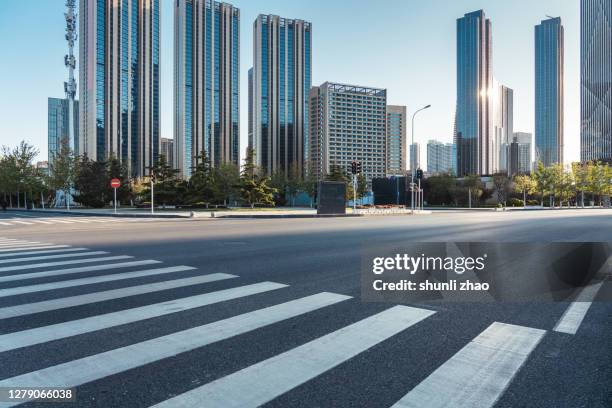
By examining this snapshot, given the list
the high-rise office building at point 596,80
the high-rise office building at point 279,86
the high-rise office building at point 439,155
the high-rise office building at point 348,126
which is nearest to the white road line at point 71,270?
the high-rise office building at point 279,86

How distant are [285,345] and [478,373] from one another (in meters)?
1.61

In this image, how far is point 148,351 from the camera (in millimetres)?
3436

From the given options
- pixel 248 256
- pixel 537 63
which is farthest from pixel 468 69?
pixel 248 256

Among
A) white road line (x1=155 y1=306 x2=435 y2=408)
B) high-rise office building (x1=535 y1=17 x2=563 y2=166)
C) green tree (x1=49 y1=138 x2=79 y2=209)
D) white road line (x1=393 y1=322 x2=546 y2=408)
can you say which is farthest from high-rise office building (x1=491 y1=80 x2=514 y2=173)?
white road line (x1=155 y1=306 x2=435 y2=408)

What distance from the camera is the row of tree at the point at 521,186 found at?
2435 inches

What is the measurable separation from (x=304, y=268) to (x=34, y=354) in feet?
15.4

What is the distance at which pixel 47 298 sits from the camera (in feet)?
17.2

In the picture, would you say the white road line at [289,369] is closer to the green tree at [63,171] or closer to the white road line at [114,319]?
the white road line at [114,319]

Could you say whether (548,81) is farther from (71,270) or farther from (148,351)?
(148,351)

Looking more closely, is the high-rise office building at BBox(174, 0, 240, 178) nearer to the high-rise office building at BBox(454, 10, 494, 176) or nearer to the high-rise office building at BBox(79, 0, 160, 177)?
the high-rise office building at BBox(79, 0, 160, 177)

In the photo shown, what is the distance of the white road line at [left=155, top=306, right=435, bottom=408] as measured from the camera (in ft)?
8.64

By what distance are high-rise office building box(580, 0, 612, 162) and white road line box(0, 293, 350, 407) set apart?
148902 millimetres

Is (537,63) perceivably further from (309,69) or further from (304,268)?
(304,268)

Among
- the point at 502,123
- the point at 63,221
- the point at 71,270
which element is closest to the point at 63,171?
the point at 63,221
